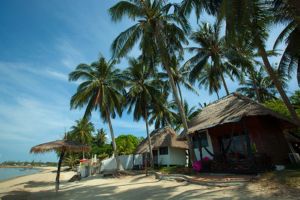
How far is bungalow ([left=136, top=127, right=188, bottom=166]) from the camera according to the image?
26.8 m

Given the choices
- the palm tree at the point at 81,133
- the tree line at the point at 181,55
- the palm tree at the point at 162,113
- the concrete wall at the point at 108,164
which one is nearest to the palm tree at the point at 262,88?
the tree line at the point at 181,55

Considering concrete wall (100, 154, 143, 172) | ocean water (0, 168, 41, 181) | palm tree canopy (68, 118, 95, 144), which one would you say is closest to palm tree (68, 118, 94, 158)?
palm tree canopy (68, 118, 95, 144)

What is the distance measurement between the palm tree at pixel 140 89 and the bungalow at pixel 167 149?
97.0 inches

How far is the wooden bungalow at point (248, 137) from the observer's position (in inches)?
481

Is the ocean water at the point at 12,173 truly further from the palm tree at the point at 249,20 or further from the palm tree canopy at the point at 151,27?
the palm tree at the point at 249,20

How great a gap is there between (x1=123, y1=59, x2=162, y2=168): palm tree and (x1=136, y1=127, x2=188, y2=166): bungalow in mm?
2463

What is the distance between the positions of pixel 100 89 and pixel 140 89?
13.5 ft

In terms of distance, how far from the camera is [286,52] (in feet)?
46.0

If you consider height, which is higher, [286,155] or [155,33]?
[155,33]

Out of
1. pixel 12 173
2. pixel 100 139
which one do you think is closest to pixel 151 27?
pixel 100 139

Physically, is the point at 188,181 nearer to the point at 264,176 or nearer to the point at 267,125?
the point at 264,176

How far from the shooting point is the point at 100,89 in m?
24.0

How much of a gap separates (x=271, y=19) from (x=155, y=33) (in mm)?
7371

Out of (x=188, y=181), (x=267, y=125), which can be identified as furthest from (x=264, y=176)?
(x=267, y=125)
